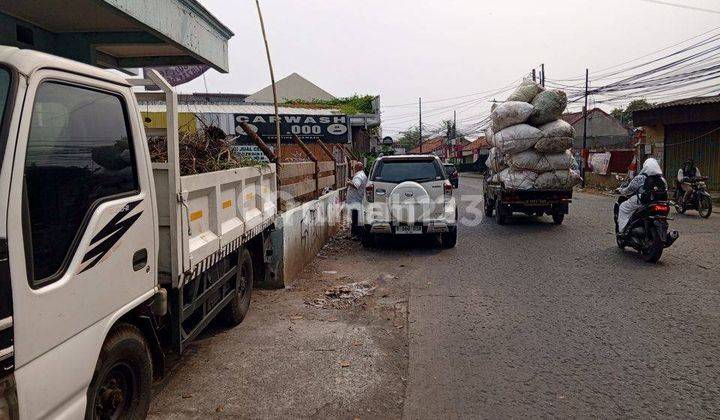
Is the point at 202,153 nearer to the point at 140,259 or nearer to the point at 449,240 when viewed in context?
the point at 140,259

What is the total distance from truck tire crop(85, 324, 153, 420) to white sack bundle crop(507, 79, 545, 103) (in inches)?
473

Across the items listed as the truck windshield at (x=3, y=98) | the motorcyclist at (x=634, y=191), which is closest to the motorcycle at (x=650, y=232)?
the motorcyclist at (x=634, y=191)

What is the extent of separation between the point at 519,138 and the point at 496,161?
1249mm

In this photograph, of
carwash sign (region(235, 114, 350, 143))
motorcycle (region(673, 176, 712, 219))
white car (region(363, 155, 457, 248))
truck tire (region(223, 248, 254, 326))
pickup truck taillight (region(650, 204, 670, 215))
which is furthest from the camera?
carwash sign (region(235, 114, 350, 143))

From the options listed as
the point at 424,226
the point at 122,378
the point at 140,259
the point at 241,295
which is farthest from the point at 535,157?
the point at 122,378

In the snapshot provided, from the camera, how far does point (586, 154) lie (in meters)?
29.9

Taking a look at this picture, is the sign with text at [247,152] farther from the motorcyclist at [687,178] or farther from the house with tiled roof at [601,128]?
the house with tiled roof at [601,128]

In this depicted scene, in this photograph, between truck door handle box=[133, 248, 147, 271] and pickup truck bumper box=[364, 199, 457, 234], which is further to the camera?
pickup truck bumper box=[364, 199, 457, 234]

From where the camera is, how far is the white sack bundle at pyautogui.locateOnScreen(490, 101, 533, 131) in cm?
1288

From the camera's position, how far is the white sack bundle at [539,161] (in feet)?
41.2

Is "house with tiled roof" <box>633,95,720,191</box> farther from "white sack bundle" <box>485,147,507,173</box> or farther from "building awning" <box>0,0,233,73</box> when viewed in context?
"building awning" <box>0,0,233,73</box>

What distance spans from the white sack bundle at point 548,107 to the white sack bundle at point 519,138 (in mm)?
344

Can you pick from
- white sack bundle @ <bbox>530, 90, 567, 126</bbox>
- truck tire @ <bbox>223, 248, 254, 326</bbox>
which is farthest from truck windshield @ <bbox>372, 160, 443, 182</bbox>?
truck tire @ <bbox>223, 248, 254, 326</bbox>

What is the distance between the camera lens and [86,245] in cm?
257
